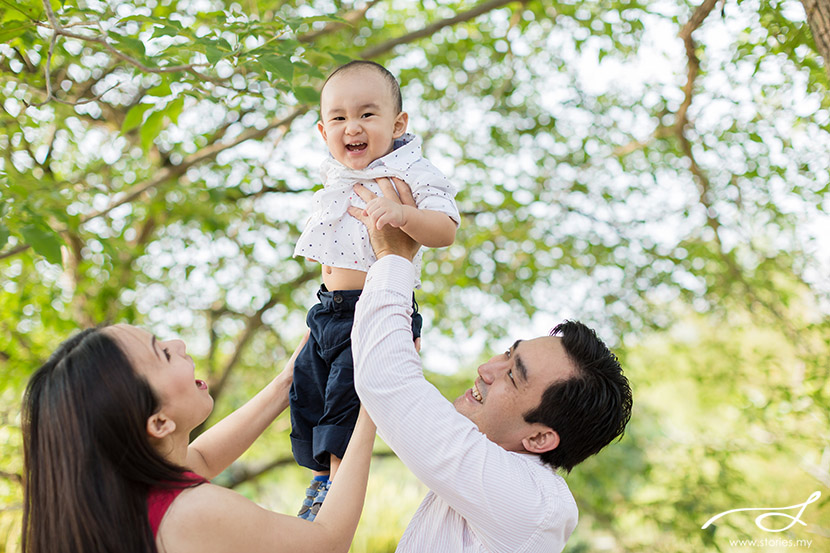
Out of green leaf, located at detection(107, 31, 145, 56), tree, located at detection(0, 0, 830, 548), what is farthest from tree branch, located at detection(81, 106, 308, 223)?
green leaf, located at detection(107, 31, 145, 56)

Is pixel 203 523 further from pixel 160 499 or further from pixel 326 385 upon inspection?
pixel 326 385

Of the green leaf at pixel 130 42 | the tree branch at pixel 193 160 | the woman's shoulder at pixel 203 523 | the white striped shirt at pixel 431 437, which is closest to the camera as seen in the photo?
the woman's shoulder at pixel 203 523

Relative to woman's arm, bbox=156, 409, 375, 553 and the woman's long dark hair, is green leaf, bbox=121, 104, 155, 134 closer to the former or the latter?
the woman's long dark hair

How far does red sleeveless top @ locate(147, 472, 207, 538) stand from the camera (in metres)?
1.38

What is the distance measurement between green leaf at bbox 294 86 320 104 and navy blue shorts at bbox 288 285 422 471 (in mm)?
654

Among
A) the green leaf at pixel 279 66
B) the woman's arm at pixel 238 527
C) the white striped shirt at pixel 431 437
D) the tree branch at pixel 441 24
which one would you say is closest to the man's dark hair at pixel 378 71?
the green leaf at pixel 279 66

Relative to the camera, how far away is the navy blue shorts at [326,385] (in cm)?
178

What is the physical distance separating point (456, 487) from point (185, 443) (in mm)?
637


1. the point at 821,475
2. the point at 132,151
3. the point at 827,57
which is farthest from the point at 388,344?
the point at 821,475

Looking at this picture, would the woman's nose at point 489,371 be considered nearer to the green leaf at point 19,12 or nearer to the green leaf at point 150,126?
the green leaf at point 150,126

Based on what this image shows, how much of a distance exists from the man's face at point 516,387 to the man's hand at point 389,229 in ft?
1.37

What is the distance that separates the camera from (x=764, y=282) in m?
5.42

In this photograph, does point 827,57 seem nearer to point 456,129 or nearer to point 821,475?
point 456,129

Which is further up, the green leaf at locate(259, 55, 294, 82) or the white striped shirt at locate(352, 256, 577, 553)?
the green leaf at locate(259, 55, 294, 82)
